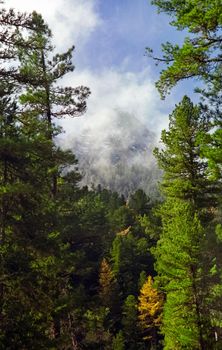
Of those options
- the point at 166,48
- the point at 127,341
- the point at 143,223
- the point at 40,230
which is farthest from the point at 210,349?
the point at 127,341

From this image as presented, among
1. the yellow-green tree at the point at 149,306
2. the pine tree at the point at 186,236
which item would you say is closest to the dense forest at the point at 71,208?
the pine tree at the point at 186,236

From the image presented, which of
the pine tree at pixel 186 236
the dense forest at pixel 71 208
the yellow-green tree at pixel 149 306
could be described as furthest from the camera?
the yellow-green tree at pixel 149 306

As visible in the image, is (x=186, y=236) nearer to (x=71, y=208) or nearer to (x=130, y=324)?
(x=71, y=208)

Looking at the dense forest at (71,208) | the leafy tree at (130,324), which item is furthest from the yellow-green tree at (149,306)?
the dense forest at (71,208)

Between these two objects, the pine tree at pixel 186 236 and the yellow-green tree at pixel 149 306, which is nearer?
the pine tree at pixel 186 236

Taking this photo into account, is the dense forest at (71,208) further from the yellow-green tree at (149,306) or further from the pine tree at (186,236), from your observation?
the yellow-green tree at (149,306)

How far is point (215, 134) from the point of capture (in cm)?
1139

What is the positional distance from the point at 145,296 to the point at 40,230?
119ft

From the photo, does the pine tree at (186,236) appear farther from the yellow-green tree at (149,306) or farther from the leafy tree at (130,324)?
the leafy tree at (130,324)

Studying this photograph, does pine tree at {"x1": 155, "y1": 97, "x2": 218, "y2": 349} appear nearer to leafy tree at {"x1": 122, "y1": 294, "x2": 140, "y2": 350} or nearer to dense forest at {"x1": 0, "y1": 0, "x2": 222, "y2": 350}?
dense forest at {"x1": 0, "y1": 0, "x2": 222, "y2": 350}

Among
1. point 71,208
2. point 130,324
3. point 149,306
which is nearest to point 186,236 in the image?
point 71,208

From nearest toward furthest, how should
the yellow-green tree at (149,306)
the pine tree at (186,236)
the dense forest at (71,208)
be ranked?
the dense forest at (71,208) → the pine tree at (186,236) → the yellow-green tree at (149,306)

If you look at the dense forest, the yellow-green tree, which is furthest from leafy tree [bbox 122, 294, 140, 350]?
the dense forest

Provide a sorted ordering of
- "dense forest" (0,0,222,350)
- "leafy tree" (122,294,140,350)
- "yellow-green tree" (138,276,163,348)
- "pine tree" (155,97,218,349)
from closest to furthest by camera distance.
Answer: "dense forest" (0,0,222,350), "pine tree" (155,97,218,349), "yellow-green tree" (138,276,163,348), "leafy tree" (122,294,140,350)
